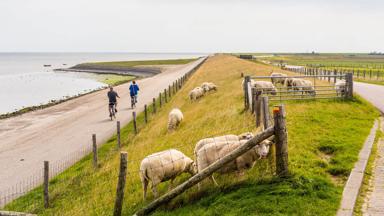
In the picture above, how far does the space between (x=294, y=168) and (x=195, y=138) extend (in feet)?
24.7

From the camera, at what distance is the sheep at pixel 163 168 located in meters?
10.6

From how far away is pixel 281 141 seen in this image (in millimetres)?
8789

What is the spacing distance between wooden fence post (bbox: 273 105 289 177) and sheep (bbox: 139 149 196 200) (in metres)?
2.77

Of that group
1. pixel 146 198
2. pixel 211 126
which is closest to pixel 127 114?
pixel 211 126

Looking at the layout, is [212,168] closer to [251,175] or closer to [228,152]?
[251,175]

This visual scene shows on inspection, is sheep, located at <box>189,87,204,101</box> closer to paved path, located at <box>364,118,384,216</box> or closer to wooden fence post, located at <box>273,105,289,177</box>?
paved path, located at <box>364,118,384,216</box>

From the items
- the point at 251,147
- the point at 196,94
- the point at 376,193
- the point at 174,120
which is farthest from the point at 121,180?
the point at 196,94

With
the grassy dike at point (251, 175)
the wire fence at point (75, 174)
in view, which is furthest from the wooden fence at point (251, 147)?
the wire fence at point (75, 174)

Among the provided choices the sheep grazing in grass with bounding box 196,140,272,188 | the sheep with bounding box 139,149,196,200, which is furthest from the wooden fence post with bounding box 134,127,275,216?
the sheep with bounding box 139,149,196,200

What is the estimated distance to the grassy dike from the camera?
8383 mm

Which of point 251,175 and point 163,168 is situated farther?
point 163,168

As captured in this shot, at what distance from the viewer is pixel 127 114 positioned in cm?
3366

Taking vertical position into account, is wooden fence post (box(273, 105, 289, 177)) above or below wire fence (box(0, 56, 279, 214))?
above

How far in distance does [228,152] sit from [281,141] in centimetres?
185
